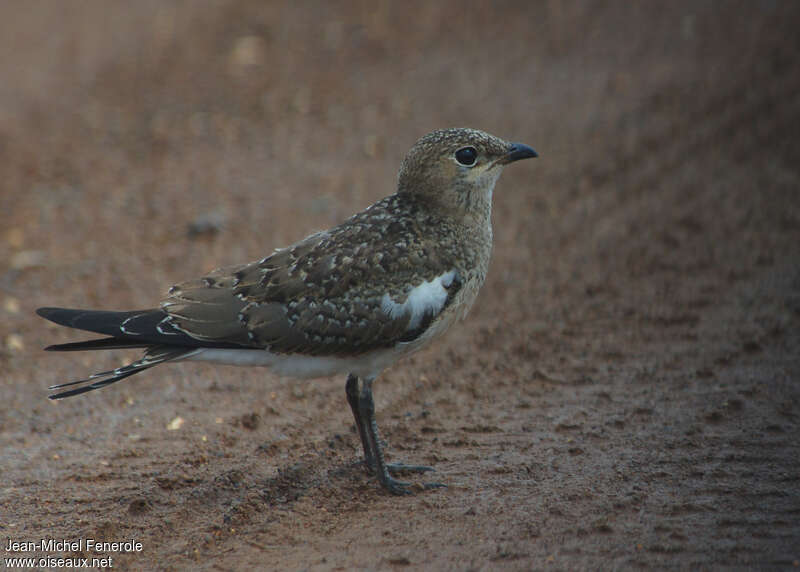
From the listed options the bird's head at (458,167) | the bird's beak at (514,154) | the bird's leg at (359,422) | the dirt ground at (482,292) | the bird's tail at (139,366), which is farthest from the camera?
the bird's beak at (514,154)

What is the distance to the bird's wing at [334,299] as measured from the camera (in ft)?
18.7

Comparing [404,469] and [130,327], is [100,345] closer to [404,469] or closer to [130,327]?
[130,327]

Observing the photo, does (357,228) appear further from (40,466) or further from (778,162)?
(778,162)

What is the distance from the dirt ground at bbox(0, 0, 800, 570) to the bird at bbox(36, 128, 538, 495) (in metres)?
0.69

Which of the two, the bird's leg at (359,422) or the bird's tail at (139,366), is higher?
the bird's tail at (139,366)

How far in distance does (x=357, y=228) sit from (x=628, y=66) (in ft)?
23.5

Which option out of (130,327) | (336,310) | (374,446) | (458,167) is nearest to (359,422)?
(374,446)

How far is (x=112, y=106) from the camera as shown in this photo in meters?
13.0

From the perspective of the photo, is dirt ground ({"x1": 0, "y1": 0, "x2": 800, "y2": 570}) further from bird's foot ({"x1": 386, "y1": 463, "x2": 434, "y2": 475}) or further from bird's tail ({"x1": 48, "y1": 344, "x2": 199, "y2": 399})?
bird's tail ({"x1": 48, "y1": 344, "x2": 199, "y2": 399})

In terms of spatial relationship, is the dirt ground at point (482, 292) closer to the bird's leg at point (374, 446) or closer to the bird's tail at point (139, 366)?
the bird's leg at point (374, 446)

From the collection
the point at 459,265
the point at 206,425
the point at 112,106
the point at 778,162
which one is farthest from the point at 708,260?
the point at 112,106

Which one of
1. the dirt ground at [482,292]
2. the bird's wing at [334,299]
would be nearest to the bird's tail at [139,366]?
the bird's wing at [334,299]

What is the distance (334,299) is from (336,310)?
8 centimetres

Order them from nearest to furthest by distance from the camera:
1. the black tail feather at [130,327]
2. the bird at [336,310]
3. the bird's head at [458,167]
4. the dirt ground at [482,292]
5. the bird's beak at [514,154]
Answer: the dirt ground at [482,292] < the black tail feather at [130,327] < the bird at [336,310] < the bird's head at [458,167] < the bird's beak at [514,154]
